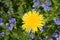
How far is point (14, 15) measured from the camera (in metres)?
0.68

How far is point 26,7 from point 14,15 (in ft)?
0.20

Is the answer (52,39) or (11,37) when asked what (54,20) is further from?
(11,37)

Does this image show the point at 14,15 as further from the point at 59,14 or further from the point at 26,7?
the point at 59,14

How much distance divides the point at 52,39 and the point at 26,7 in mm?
171

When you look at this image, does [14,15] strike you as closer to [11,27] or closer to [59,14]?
[11,27]

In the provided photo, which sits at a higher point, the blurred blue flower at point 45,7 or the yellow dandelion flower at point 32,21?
the blurred blue flower at point 45,7

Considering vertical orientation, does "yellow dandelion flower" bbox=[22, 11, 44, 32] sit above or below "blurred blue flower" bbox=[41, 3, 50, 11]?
below

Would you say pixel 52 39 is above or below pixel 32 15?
below

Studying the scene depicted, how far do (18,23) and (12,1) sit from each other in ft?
0.32

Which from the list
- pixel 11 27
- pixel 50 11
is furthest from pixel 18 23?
pixel 50 11

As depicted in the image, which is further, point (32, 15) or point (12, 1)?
point (12, 1)

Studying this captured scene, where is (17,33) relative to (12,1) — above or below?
below

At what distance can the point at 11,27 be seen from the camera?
2.21 feet

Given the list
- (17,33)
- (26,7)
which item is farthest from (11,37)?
(26,7)
